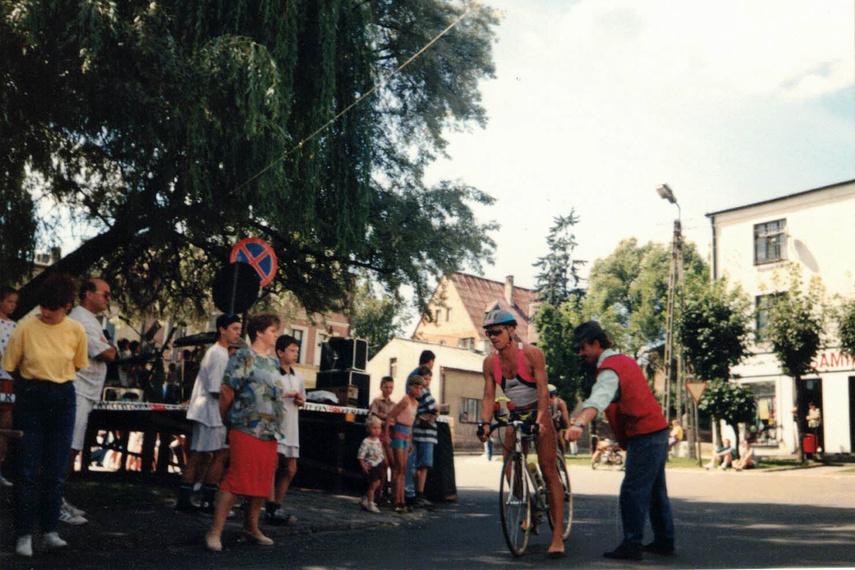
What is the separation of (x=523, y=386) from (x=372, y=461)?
3.52 metres

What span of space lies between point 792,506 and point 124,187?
30.8ft

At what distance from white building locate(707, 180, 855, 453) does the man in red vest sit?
22814 millimetres

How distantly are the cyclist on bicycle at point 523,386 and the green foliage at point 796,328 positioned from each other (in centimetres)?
2325

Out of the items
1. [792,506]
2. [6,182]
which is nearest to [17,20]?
[6,182]

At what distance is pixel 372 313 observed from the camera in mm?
17547

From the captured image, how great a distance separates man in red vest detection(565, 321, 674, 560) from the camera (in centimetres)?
618

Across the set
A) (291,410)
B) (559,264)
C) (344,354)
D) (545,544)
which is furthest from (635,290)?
(545,544)

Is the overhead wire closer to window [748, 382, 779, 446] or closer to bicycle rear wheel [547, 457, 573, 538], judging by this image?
bicycle rear wheel [547, 457, 573, 538]

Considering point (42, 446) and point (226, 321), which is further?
point (226, 321)

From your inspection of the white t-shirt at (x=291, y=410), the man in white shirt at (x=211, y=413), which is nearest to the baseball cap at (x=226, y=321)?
the man in white shirt at (x=211, y=413)

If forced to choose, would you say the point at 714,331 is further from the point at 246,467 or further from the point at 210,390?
the point at 246,467

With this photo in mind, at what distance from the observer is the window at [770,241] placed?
3209 centimetres

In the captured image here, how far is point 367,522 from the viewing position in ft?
28.9

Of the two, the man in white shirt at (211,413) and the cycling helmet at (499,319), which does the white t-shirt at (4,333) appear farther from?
the cycling helmet at (499,319)
